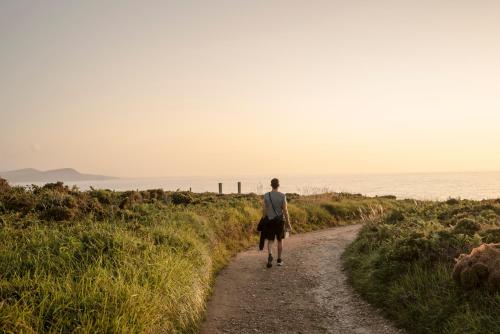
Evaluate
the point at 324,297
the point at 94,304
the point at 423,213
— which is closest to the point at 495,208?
the point at 423,213

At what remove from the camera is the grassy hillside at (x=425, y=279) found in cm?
675

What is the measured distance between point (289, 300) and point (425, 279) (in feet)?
10.3

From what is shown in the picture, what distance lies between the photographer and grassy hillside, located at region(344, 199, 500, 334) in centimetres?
675

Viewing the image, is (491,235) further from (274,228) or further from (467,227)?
(274,228)

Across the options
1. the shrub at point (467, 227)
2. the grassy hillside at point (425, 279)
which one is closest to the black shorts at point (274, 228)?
the grassy hillside at point (425, 279)

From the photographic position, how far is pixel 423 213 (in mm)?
15969

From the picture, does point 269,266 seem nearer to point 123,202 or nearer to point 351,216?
point 123,202

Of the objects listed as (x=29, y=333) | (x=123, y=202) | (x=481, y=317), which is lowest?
(x=481, y=317)

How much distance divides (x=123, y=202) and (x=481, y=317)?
13.7m

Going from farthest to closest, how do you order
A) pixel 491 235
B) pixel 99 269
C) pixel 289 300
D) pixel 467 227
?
1. pixel 467 227
2. pixel 491 235
3. pixel 289 300
4. pixel 99 269

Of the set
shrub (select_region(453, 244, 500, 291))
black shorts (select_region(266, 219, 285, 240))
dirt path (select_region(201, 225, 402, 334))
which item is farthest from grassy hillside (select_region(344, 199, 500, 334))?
black shorts (select_region(266, 219, 285, 240))

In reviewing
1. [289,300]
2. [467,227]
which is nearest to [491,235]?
[467,227]

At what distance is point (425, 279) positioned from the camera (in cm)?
830

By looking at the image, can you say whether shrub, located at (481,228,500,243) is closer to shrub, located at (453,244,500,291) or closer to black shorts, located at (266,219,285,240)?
shrub, located at (453,244,500,291)
